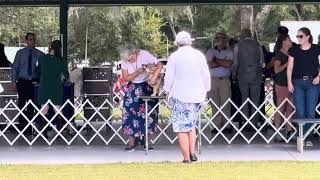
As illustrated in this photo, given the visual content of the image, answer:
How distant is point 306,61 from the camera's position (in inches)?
401

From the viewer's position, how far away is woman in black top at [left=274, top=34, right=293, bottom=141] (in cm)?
1117

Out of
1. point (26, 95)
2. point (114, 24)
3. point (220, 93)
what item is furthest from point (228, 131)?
point (114, 24)

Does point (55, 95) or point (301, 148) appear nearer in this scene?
point (301, 148)

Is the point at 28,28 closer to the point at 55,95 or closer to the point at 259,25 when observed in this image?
the point at 259,25

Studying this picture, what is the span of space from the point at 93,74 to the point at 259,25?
2410 centimetres

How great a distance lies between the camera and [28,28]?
37812 mm

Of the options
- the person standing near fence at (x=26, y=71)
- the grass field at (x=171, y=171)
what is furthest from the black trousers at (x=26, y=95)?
the grass field at (x=171, y=171)

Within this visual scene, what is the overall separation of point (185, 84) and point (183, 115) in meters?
0.40

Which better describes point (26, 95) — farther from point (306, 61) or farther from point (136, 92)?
point (306, 61)

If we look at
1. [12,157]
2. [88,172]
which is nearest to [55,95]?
[12,157]

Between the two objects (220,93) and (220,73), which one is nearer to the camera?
→ (220,73)

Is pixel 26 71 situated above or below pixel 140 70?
below

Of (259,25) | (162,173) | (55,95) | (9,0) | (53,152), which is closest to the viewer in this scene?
(162,173)

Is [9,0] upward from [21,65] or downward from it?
upward
